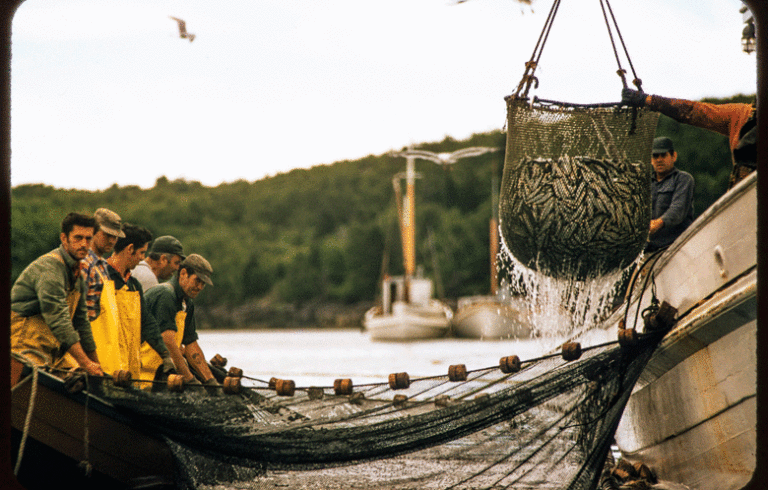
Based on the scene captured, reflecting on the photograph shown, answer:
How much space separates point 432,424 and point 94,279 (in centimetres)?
220

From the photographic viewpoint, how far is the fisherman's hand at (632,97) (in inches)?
181

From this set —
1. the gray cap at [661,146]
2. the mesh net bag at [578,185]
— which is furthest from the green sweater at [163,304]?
the gray cap at [661,146]

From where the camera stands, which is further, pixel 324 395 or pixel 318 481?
pixel 318 481

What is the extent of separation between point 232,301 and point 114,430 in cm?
5627

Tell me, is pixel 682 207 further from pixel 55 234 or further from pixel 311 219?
pixel 311 219

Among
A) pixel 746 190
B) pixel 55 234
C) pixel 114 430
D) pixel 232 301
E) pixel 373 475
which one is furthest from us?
pixel 232 301

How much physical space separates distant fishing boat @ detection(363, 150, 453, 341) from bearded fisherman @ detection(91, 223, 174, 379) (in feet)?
93.4

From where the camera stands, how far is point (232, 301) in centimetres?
5981

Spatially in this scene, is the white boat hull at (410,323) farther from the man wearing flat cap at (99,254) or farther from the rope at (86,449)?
the rope at (86,449)

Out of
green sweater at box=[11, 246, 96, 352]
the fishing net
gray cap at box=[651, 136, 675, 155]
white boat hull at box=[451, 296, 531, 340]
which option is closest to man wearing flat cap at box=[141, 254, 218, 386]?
the fishing net

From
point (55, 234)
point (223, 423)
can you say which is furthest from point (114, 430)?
point (55, 234)

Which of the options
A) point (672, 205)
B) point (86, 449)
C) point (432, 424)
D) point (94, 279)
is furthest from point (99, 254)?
point (672, 205)

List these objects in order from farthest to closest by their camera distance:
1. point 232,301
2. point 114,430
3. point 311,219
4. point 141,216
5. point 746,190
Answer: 1. point 311,219
2. point 232,301
3. point 141,216
4. point 114,430
5. point 746,190

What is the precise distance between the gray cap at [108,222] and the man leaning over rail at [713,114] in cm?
310
